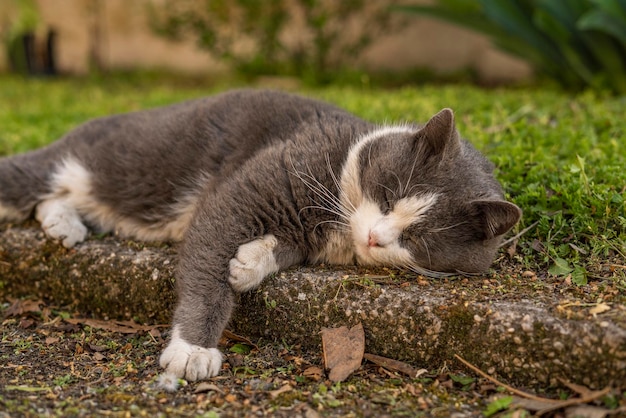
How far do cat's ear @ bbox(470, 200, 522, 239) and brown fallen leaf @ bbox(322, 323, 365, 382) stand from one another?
595mm

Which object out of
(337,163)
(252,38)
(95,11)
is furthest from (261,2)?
(337,163)

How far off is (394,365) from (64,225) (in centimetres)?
169

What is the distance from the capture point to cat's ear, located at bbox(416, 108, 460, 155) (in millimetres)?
2537

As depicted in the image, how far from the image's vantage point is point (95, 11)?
29.8 feet

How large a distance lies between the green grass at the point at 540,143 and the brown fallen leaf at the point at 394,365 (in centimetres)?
66

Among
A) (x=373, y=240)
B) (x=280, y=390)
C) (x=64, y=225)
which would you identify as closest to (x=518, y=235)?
(x=373, y=240)

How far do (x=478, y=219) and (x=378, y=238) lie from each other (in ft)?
1.26

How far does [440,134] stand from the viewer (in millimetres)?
2545

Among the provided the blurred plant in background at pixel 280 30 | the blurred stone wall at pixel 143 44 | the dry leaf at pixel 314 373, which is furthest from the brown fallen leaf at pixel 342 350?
the blurred stone wall at pixel 143 44

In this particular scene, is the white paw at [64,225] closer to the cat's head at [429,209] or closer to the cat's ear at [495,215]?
the cat's head at [429,209]

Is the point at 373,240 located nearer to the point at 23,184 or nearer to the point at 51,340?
the point at 51,340

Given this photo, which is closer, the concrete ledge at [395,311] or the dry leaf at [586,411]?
the dry leaf at [586,411]

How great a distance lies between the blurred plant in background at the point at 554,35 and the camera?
16.7 feet

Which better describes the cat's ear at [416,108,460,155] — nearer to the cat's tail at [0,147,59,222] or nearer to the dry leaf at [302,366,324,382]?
the dry leaf at [302,366,324,382]
